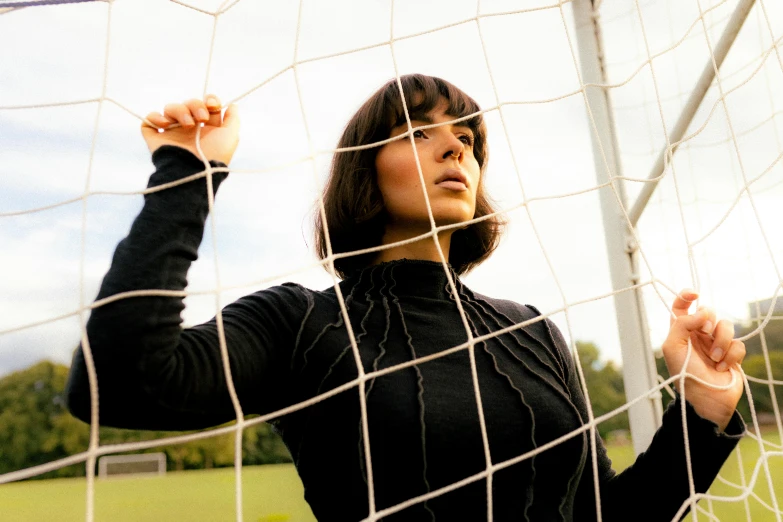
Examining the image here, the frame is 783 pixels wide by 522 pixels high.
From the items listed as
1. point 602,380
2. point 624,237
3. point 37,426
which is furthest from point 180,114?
point 37,426

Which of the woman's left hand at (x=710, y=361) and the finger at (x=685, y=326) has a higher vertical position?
the finger at (x=685, y=326)

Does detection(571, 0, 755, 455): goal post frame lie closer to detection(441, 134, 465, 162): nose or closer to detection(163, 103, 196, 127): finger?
detection(441, 134, 465, 162): nose

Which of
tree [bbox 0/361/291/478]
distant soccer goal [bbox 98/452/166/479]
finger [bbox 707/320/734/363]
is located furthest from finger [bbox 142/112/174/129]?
distant soccer goal [bbox 98/452/166/479]

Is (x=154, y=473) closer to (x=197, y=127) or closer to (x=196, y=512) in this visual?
(x=196, y=512)

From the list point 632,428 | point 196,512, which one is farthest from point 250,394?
point 196,512

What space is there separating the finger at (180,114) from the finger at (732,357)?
672mm

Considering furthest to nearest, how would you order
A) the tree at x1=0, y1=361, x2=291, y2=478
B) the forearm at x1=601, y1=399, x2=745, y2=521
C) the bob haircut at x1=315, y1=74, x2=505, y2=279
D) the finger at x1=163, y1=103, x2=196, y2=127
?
the tree at x1=0, y1=361, x2=291, y2=478 → the bob haircut at x1=315, y1=74, x2=505, y2=279 → the forearm at x1=601, y1=399, x2=745, y2=521 → the finger at x1=163, y1=103, x2=196, y2=127

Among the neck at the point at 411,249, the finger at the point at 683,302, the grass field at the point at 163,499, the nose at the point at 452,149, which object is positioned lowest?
the grass field at the point at 163,499

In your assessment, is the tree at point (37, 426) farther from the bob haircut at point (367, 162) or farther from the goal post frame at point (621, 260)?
the bob haircut at point (367, 162)

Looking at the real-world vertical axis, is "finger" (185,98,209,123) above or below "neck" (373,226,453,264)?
above

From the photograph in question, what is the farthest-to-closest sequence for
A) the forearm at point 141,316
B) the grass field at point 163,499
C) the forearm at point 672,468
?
the grass field at point 163,499 → the forearm at point 672,468 → the forearm at point 141,316

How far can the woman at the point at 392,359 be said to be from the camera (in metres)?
0.56

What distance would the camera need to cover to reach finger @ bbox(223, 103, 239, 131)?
26.8 inches

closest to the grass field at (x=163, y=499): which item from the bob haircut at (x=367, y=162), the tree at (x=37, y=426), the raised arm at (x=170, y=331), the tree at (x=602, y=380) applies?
the tree at (x=37, y=426)
